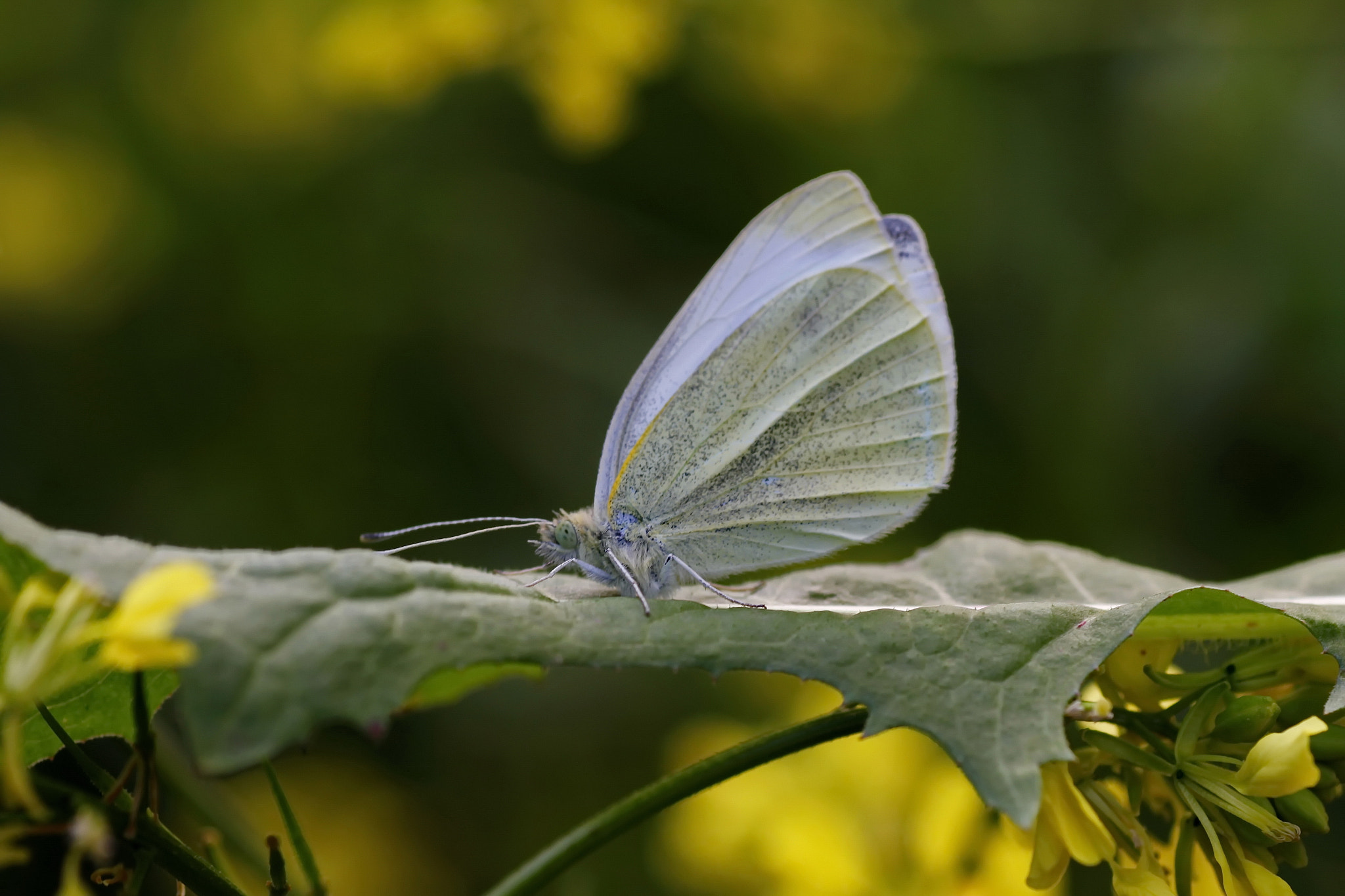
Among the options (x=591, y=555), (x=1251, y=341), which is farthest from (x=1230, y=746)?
(x=1251, y=341)

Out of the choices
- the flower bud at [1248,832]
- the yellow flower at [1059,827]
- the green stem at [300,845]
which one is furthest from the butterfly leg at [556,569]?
the flower bud at [1248,832]

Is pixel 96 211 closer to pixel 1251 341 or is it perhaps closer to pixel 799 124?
pixel 799 124

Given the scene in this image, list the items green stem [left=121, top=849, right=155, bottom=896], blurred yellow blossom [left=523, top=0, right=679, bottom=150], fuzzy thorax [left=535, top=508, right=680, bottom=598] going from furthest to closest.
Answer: blurred yellow blossom [left=523, top=0, right=679, bottom=150], fuzzy thorax [left=535, top=508, right=680, bottom=598], green stem [left=121, top=849, right=155, bottom=896]

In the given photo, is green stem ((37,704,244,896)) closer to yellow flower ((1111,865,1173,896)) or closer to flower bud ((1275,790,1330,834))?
yellow flower ((1111,865,1173,896))

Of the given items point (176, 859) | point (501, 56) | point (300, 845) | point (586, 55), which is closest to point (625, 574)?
point (300, 845)

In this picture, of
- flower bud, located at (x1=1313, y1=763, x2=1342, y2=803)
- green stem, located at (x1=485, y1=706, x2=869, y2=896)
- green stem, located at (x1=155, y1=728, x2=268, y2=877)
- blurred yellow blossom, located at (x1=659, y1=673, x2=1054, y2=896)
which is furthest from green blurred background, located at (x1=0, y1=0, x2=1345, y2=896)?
green stem, located at (x1=485, y1=706, x2=869, y2=896)
